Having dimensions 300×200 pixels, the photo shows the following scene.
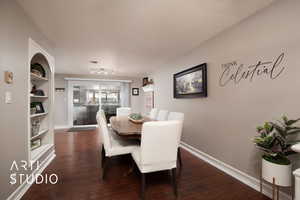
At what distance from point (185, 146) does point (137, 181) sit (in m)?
1.69

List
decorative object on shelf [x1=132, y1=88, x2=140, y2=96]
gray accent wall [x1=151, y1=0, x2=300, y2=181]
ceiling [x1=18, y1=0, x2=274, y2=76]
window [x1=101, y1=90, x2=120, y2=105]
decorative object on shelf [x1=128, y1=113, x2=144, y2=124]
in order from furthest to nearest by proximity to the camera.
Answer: decorative object on shelf [x1=132, y1=88, x2=140, y2=96]
window [x1=101, y1=90, x2=120, y2=105]
decorative object on shelf [x1=128, y1=113, x2=144, y2=124]
ceiling [x1=18, y1=0, x2=274, y2=76]
gray accent wall [x1=151, y1=0, x2=300, y2=181]

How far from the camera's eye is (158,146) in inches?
60.9

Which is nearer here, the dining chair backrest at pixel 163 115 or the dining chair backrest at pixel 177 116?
the dining chair backrest at pixel 177 116

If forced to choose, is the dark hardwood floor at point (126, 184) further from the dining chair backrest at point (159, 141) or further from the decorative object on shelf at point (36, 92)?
the decorative object on shelf at point (36, 92)

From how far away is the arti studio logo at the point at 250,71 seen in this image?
1.58 metres

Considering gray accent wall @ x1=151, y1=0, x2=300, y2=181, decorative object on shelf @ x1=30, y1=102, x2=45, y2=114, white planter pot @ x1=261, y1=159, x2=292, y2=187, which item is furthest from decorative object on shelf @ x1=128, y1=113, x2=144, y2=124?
white planter pot @ x1=261, y1=159, x2=292, y2=187

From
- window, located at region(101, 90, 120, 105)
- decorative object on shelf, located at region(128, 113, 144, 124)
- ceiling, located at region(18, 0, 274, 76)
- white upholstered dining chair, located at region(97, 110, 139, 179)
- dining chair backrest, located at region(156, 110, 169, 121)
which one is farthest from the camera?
window, located at region(101, 90, 120, 105)

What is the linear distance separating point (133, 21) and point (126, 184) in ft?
7.77

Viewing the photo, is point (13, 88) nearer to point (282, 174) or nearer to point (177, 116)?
point (177, 116)

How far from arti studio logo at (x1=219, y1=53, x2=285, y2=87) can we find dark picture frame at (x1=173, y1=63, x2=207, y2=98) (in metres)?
0.40

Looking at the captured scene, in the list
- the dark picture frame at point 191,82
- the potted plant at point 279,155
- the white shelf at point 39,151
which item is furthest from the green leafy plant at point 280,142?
the white shelf at point 39,151

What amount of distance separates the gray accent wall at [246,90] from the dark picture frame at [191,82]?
0.38 feet

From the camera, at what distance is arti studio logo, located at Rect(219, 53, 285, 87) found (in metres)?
1.58

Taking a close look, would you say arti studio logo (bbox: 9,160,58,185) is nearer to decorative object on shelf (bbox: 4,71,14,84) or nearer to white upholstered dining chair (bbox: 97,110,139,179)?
white upholstered dining chair (bbox: 97,110,139,179)
